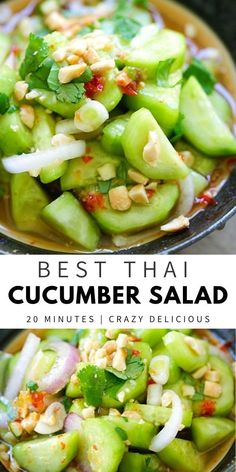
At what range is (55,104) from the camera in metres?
1.99

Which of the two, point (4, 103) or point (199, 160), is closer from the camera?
point (4, 103)

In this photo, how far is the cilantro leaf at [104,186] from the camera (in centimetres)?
202

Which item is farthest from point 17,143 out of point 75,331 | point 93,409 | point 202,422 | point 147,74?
point 202,422

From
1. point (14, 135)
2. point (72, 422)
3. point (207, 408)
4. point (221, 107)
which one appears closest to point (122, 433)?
point (72, 422)

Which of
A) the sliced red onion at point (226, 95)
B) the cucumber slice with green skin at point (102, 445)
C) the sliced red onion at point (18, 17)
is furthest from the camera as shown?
the sliced red onion at point (18, 17)

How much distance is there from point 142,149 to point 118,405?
0.58 meters

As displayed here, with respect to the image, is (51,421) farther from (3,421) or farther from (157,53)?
(157,53)

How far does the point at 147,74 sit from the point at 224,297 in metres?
0.56

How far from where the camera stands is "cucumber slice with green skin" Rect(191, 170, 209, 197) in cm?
213

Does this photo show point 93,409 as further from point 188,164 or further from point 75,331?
point 188,164

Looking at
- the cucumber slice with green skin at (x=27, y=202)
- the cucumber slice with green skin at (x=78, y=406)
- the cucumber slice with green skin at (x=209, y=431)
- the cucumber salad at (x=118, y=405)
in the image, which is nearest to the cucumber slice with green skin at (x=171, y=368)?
the cucumber salad at (x=118, y=405)

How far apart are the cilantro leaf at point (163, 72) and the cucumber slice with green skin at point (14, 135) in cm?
34

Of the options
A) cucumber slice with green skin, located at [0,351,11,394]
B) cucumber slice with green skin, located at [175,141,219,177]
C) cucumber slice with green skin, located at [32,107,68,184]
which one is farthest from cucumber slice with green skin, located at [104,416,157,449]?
cucumber slice with green skin, located at [175,141,219,177]

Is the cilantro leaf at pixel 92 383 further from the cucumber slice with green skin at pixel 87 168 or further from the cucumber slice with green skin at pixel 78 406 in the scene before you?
the cucumber slice with green skin at pixel 87 168
